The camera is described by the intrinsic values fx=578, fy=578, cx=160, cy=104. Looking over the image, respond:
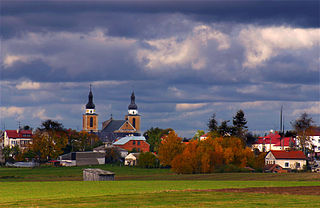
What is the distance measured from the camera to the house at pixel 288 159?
135 metres

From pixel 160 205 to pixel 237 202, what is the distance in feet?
→ 20.4

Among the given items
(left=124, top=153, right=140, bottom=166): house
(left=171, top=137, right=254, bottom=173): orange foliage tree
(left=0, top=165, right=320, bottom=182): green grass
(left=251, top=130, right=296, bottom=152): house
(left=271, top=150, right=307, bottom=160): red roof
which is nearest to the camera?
(left=0, top=165, right=320, bottom=182): green grass

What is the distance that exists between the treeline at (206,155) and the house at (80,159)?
3500cm

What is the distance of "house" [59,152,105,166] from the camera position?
162m

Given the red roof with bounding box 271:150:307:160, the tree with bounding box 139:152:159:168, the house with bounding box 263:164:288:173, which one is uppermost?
the red roof with bounding box 271:150:307:160

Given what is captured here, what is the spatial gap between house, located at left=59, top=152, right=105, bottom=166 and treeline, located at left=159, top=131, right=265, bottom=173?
35.0 m

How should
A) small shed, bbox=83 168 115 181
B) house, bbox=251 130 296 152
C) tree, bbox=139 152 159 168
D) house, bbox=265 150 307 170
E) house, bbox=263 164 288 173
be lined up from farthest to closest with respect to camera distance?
house, bbox=251 130 296 152
tree, bbox=139 152 159 168
house, bbox=265 150 307 170
house, bbox=263 164 288 173
small shed, bbox=83 168 115 181

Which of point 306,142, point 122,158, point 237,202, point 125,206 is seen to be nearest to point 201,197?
point 237,202

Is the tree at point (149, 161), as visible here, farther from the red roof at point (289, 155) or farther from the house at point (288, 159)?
the red roof at point (289, 155)

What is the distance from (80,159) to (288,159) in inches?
2345

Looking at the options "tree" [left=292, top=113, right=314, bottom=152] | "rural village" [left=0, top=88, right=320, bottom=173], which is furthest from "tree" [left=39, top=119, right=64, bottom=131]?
"tree" [left=292, top=113, right=314, bottom=152]

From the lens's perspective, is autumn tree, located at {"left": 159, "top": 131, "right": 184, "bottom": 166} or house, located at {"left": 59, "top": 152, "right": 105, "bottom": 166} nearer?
autumn tree, located at {"left": 159, "top": 131, "right": 184, "bottom": 166}

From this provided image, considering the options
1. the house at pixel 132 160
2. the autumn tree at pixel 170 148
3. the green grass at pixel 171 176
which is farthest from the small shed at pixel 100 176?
the house at pixel 132 160

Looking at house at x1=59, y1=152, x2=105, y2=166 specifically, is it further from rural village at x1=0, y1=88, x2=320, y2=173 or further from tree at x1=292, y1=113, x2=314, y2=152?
tree at x1=292, y1=113, x2=314, y2=152
